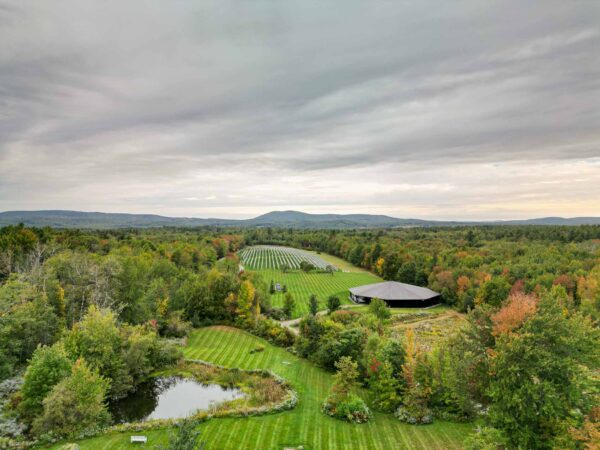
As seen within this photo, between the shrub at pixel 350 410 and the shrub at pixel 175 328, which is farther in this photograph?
the shrub at pixel 175 328

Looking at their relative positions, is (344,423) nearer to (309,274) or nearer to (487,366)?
(487,366)

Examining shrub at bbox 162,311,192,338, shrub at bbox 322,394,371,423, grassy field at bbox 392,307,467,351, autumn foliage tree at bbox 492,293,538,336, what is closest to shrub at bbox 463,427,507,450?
autumn foliage tree at bbox 492,293,538,336

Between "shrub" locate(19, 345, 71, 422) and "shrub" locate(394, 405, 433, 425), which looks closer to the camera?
"shrub" locate(19, 345, 71, 422)

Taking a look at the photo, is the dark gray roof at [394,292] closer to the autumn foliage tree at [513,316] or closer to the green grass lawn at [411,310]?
the green grass lawn at [411,310]

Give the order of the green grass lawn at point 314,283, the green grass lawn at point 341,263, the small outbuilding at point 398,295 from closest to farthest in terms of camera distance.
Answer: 1. the small outbuilding at point 398,295
2. the green grass lawn at point 314,283
3. the green grass lawn at point 341,263

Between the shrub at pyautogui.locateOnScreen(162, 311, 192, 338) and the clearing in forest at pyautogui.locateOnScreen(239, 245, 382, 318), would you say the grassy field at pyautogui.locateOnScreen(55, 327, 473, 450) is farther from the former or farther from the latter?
the clearing in forest at pyautogui.locateOnScreen(239, 245, 382, 318)

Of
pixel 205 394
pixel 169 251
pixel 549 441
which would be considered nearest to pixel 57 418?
pixel 205 394

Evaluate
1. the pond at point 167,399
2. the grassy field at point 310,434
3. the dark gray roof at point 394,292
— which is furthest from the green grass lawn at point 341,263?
the grassy field at point 310,434

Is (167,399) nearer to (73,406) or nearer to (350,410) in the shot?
(73,406)
